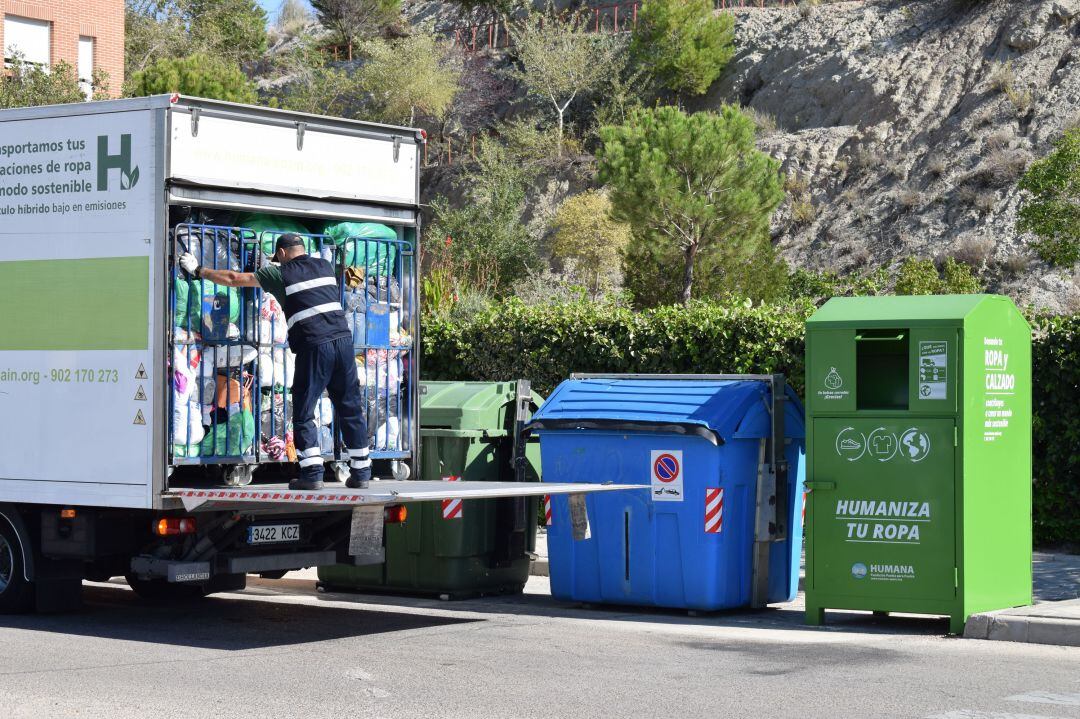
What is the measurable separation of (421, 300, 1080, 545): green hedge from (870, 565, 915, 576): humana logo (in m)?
3.75

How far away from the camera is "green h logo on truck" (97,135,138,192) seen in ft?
27.7

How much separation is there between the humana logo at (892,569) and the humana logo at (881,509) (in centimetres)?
31

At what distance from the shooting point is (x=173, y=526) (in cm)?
848

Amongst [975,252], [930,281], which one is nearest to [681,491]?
[930,281]

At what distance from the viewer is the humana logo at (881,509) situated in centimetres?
869

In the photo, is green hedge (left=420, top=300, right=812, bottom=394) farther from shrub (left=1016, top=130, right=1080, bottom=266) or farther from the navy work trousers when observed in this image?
shrub (left=1016, top=130, right=1080, bottom=266)

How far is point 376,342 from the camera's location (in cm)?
948

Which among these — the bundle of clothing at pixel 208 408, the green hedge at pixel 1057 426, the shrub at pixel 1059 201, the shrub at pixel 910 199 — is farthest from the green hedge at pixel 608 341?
the shrub at pixel 910 199

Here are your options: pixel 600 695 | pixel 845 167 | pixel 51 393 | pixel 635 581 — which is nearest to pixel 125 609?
pixel 51 393

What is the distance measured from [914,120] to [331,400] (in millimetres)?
35323

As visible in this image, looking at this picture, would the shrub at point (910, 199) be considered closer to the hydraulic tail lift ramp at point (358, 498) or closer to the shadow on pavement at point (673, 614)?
the shadow on pavement at point (673, 614)

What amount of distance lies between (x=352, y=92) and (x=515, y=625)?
151ft

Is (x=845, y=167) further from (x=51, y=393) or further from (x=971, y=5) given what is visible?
(x=51, y=393)

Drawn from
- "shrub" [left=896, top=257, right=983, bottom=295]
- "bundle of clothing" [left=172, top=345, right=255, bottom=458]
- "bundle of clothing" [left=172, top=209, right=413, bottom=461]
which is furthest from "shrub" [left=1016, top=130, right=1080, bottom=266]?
"bundle of clothing" [left=172, top=345, right=255, bottom=458]
